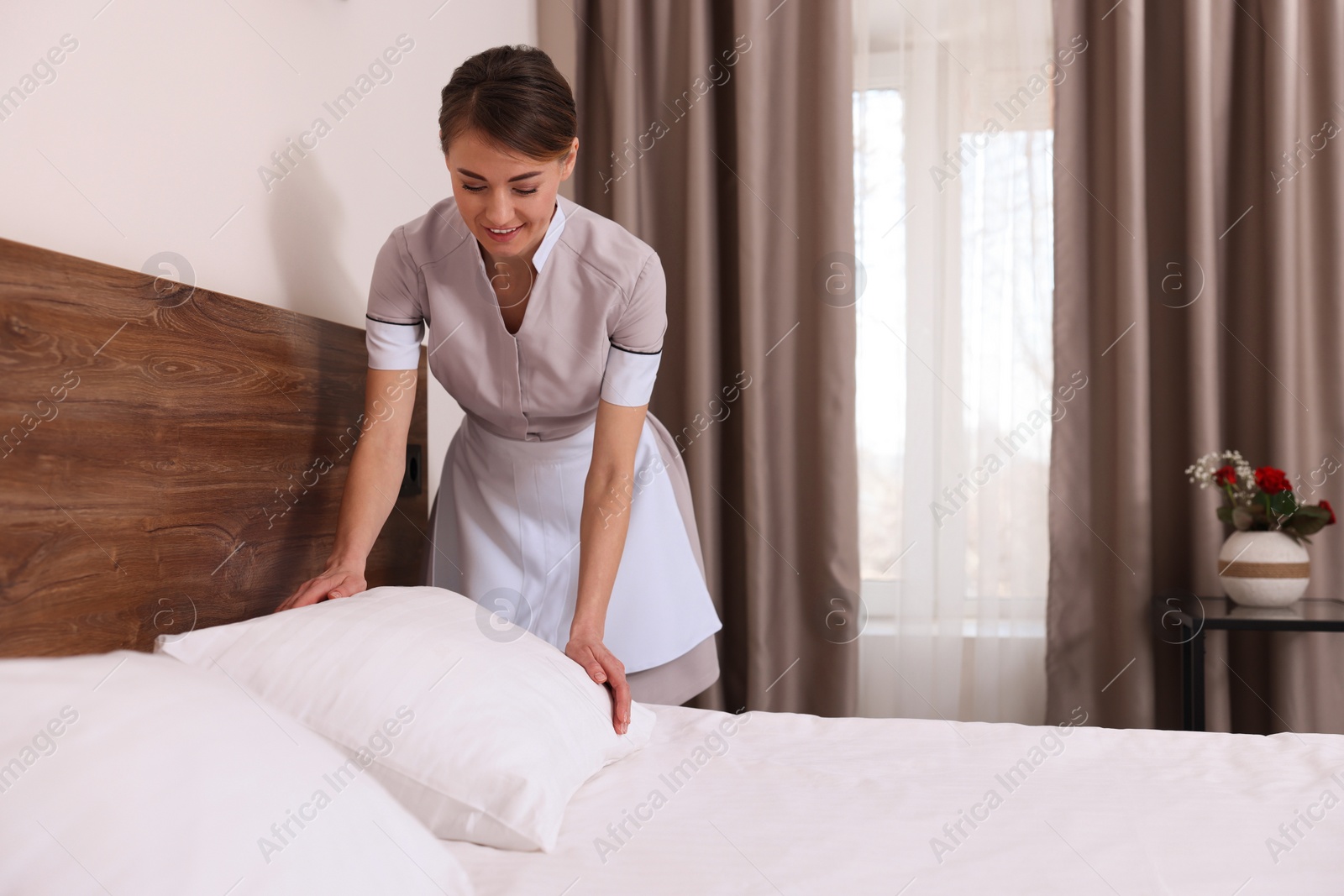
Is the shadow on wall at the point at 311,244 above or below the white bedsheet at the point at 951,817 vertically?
above

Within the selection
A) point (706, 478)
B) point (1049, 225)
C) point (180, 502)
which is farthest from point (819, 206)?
point (180, 502)

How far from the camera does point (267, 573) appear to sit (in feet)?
3.99

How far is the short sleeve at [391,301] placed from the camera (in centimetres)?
133

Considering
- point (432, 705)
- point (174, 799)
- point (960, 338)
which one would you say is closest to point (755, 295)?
point (960, 338)

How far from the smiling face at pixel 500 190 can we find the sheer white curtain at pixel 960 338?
1250 mm

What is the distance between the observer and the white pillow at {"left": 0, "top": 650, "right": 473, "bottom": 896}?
0.57 m

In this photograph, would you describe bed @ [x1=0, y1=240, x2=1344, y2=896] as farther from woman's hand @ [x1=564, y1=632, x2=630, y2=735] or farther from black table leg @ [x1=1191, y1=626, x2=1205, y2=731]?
black table leg @ [x1=1191, y1=626, x2=1205, y2=731]

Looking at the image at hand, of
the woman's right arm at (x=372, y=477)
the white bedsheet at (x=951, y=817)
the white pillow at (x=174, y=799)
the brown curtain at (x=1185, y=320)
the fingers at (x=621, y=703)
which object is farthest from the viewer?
the brown curtain at (x=1185, y=320)

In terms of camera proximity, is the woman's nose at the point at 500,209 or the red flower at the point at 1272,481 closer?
the woman's nose at the point at 500,209

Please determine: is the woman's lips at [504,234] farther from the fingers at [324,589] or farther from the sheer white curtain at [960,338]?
the sheer white curtain at [960,338]

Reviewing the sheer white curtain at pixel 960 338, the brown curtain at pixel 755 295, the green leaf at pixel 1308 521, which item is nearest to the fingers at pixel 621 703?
the brown curtain at pixel 755 295

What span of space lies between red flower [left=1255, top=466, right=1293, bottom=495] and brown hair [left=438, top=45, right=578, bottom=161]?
62.2 inches

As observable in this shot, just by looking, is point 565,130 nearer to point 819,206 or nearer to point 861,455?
point 819,206

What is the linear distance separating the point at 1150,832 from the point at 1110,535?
1.46 meters
